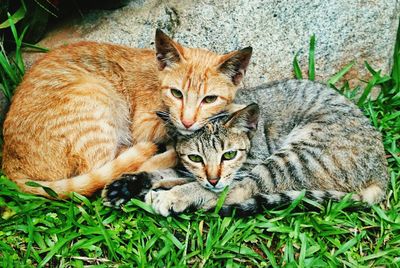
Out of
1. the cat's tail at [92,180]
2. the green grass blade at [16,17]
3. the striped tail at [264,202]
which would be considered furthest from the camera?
the green grass blade at [16,17]

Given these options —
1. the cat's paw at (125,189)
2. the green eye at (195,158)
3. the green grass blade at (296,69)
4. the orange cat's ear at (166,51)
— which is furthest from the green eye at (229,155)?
the green grass blade at (296,69)

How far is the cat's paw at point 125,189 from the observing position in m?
4.42

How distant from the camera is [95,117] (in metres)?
4.65

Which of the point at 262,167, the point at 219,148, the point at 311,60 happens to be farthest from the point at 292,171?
the point at 311,60

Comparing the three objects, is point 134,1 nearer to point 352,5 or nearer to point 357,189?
point 352,5

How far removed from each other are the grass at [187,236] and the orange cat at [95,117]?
0.73ft

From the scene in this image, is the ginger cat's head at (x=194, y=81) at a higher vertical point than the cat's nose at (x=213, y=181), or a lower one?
higher

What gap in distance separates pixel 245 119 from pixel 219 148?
0.32 meters

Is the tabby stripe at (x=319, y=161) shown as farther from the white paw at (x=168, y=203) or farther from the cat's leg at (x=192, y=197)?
the white paw at (x=168, y=203)

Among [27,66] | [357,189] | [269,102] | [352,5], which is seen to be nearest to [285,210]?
[357,189]

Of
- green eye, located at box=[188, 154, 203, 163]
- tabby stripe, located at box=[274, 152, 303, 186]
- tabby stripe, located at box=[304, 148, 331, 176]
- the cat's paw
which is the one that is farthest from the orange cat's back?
tabby stripe, located at box=[304, 148, 331, 176]

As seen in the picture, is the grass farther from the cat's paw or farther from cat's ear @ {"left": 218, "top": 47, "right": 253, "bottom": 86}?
cat's ear @ {"left": 218, "top": 47, "right": 253, "bottom": 86}

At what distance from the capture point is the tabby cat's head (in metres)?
4.37

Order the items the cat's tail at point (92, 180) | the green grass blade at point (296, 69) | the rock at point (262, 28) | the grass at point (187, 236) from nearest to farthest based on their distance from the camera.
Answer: the grass at point (187, 236) < the cat's tail at point (92, 180) < the rock at point (262, 28) < the green grass blade at point (296, 69)
